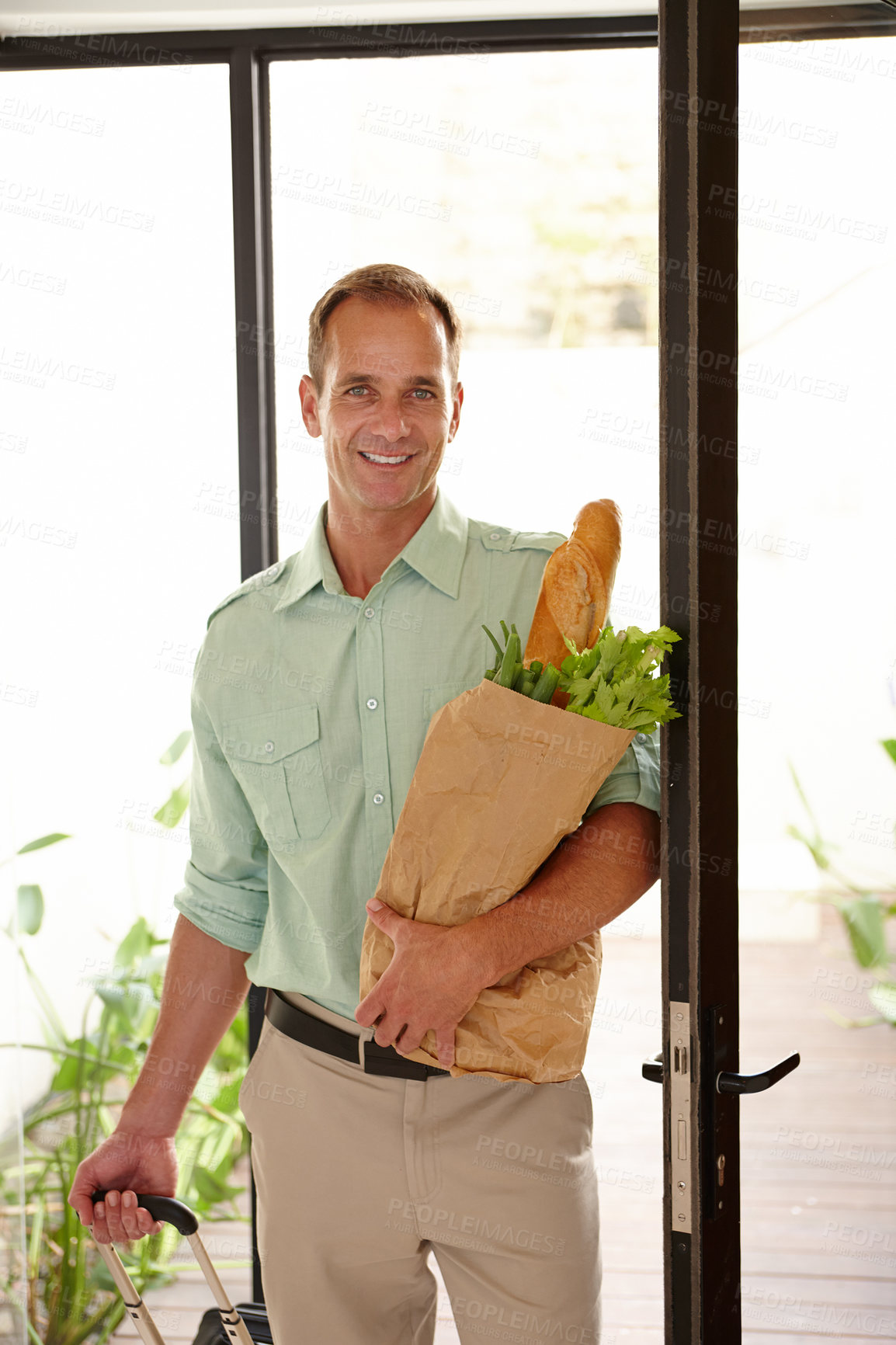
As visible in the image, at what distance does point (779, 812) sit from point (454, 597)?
0.49 metres

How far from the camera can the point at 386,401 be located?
4.59 ft

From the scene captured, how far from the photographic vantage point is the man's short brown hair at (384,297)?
141 centimetres

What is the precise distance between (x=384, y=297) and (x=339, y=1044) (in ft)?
3.23

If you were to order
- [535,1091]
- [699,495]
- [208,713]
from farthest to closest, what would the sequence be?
[208,713], [535,1091], [699,495]

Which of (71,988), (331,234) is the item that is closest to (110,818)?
(71,988)

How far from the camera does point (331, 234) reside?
206 centimetres

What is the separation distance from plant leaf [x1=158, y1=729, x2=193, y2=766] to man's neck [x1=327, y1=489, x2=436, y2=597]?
77cm

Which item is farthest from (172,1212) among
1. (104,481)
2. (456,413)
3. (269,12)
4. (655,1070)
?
(269,12)

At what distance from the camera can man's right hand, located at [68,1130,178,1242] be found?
144cm

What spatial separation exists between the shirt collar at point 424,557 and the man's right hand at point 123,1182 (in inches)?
30.9

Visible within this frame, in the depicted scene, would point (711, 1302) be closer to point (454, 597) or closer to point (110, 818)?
point (454, 597)

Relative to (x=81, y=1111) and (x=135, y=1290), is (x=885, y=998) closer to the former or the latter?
(x=135, y=1290)

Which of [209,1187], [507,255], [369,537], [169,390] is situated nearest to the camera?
[369,537]

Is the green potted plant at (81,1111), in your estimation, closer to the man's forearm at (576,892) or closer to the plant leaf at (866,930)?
the man's forearm at (576,892)
